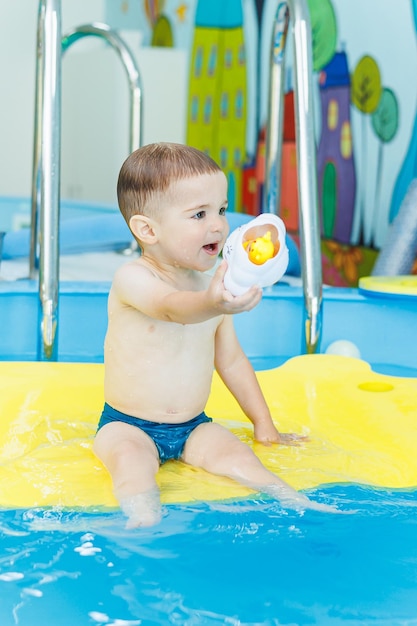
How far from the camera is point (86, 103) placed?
19.2 ft

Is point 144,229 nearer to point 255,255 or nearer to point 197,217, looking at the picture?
point 197,217

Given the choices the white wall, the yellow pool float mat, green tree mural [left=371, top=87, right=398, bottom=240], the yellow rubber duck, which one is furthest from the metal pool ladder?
the white wall

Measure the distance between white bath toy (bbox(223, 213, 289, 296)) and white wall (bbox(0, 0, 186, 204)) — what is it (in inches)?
170

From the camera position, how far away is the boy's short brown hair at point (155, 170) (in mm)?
1288

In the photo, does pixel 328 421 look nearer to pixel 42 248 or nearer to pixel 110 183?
pixel 42 248

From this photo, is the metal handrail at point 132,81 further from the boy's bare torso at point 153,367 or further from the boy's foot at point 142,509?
the boy's foot at point 142,509

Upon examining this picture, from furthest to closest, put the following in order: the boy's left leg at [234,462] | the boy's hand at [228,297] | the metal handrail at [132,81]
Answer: the metal handrail at [132,81]
the boy's left leg at [234,462]
the boy's hand at [228,297]

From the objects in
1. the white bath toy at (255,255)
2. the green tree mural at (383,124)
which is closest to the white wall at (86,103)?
the green tree mural at (383,124)

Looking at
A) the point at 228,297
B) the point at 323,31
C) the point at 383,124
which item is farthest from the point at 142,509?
the point at 323,31

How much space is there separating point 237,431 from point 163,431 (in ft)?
0.62

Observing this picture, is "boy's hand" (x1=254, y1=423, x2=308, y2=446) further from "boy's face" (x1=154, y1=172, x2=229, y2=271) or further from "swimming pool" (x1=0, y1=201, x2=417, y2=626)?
"boy's face" (x1=154, y1=172, x2=229, y2=271)

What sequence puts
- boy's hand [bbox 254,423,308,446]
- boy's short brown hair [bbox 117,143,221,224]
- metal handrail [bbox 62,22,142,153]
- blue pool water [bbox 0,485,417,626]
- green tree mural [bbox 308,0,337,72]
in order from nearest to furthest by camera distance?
blue pool water [bbox 0,485,417,626] < boy's short brown hair [bbox 117,143,221,224] < boy's hand [bbox 254,423,308,446] < metal handrail [bbox 62,22,142,153] < green tree mural [bbox 308,0,337,72]

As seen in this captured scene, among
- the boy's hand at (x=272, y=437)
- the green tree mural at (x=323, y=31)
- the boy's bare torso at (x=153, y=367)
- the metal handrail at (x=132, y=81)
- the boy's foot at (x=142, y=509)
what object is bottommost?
the boy's hand at (x=272, y=437)

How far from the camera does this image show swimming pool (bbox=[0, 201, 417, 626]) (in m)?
0.88
